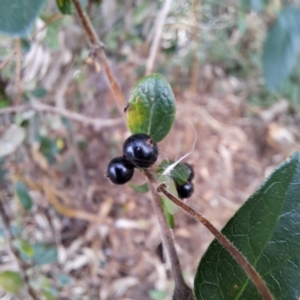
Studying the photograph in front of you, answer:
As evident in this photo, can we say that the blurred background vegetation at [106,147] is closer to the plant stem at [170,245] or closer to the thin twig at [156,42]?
the thin twig at [156,42]

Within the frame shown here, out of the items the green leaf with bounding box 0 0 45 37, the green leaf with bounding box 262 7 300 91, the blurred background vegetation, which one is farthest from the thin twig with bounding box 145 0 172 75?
the green leaf with bounding box 262 7 300 91

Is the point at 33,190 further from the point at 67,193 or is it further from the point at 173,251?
the point at 173,251

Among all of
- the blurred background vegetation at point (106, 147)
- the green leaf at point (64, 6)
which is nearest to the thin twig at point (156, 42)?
the blurred background vegetation at point (106, 147)

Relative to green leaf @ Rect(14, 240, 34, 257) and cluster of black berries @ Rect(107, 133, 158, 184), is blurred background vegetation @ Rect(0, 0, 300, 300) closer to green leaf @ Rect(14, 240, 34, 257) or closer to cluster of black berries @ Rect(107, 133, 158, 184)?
green leaf @ Rect(14, 240, 34, 257)

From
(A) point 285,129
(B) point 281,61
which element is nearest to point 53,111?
(B) point 281,61

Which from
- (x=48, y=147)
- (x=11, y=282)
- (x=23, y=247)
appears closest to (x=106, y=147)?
(x=48, y=147)

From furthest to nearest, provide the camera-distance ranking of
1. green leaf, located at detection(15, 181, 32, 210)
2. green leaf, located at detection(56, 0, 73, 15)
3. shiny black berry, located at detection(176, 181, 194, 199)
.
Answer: green leaf, located at detection(15, 181, 32, 210)
green leaf, located at detection(56, 0, 73, 15)
shiny black berry, located at detection(176, 181, 194, 199)

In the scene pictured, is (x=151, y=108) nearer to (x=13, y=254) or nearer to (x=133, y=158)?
(x=133, y=158)
